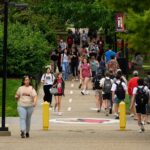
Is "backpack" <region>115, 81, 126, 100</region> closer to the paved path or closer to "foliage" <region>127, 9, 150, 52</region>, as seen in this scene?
the paved path

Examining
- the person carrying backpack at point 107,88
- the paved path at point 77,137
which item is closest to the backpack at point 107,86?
the person carrying backpack at point 107,88

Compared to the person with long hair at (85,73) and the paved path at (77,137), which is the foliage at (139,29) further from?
the person with long hair at (85,73)

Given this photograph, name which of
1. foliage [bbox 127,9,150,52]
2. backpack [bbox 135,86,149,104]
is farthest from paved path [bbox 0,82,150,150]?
foliage [bbox 127,9,150,52]

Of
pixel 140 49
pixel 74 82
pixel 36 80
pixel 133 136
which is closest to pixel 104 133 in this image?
pixel 133 136

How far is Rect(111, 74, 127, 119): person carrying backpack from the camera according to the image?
27.8 m

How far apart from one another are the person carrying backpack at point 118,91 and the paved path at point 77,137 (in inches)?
29.6

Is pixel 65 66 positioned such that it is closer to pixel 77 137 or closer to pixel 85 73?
pixel 85 73

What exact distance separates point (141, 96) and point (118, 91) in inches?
195

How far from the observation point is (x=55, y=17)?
48312 millimetres

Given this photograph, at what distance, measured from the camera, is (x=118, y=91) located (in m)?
27.8

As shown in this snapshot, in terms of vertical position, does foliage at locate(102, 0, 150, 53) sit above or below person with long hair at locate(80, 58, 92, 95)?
above

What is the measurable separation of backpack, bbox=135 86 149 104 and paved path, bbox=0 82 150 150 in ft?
3.17

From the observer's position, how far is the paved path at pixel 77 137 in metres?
19.1

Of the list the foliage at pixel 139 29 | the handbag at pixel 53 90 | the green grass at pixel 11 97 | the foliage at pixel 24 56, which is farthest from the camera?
the foliage at pixel 24 56
